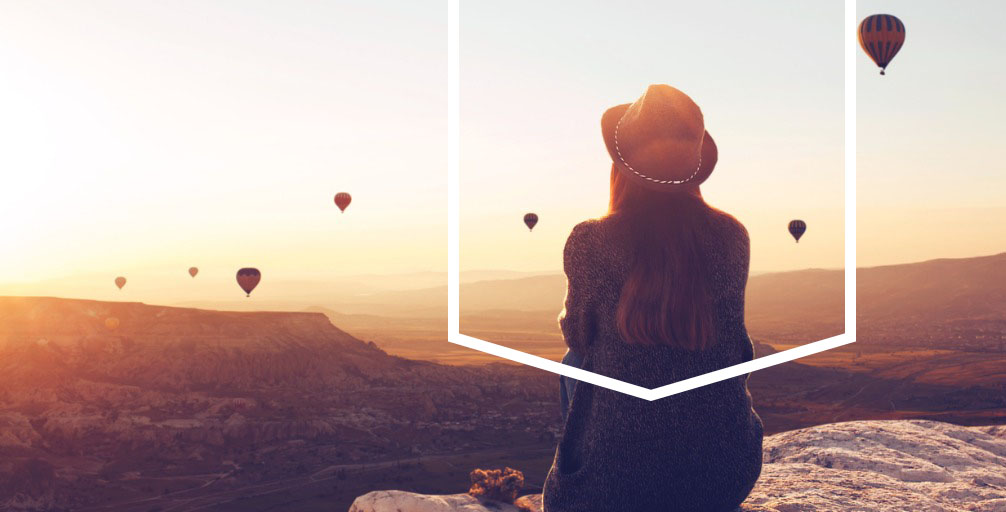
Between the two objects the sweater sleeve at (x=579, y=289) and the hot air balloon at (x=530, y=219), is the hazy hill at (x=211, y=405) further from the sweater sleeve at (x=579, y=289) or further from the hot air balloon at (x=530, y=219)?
the sweater sleeve at (x=579, y=289)

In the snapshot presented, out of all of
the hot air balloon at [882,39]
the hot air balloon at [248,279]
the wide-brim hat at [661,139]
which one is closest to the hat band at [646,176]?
the wide-brim hat at [661,139]

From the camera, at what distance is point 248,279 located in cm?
5619

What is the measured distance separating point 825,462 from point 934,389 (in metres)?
62.6

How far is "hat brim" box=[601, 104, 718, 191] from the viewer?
3578 mm

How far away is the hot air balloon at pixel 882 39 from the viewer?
33.8 meters

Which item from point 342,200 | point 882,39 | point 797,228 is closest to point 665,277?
point 882,39

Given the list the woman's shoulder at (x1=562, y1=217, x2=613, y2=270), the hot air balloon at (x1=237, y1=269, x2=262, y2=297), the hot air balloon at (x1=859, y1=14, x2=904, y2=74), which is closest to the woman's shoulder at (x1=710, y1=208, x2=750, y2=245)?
the woman's shoulder at (x1=562, y1=217, x2=613, y2=270)

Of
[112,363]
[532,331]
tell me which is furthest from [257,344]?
[532,331]

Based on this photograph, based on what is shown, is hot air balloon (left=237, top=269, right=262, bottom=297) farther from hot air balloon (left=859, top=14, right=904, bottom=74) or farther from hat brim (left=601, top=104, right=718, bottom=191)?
hat brim (left=601, top=104, right=718, bottom=191)

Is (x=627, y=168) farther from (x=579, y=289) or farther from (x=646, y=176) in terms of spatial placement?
(x=579, y=289)

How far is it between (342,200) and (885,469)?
177 feet

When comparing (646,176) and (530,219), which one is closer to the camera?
(646,176)

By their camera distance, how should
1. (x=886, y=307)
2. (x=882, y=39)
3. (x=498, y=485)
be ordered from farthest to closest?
(x=886, y=307), (x=882, y=39), (x=498, y=485)

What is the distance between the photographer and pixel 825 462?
591cm
